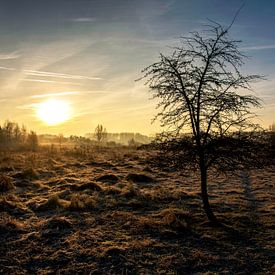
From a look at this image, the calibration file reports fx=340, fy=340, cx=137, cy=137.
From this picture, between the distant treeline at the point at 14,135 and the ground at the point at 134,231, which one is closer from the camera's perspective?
the ground at the point at 134,231

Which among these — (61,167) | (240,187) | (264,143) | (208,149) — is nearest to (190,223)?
(208,149)

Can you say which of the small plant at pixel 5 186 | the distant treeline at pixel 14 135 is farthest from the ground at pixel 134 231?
the distant treeline at pixel 14 135

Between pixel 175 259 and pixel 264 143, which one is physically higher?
pixel 264 143

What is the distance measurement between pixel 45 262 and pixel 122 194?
7.25 metres

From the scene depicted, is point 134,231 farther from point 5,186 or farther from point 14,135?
point 14,135

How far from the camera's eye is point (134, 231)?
10336 millimetres

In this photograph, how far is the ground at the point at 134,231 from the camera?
25.8 ft

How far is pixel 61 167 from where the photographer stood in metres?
25.6

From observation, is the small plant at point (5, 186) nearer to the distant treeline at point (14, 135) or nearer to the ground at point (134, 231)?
the ground at point (134, 231)

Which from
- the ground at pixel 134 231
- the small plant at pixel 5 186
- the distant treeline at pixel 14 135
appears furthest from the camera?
the distant treeline at pixel 14 135

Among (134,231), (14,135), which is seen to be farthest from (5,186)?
(14,135)

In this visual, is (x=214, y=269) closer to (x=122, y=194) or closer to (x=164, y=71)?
(x=164, y=71)

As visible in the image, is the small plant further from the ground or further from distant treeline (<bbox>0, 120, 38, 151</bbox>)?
distant treeline (<bbox>0, 120, 38, 151</bbox>)

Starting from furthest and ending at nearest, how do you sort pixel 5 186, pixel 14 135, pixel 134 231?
pixel 14 135, pixel 5 186, pixel 134 231
